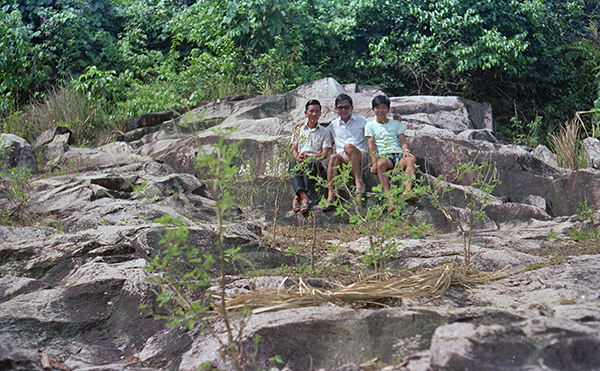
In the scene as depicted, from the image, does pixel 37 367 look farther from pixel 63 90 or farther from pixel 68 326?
pixel 63 90

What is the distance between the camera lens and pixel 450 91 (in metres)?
10.6

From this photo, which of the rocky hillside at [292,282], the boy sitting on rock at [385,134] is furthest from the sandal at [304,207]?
the boy sitting on rock at [385,134]

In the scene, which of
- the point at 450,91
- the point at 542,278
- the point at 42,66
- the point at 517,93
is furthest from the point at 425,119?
the point at 42,66

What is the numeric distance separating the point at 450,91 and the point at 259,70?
405cm

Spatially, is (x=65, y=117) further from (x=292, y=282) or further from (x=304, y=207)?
(x=292, y=282)

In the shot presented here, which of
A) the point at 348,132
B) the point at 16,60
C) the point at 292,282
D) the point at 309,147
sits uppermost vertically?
the point at 16,60

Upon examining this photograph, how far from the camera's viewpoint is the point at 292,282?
2770 millimetres

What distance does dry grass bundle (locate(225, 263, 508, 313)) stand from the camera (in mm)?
2354

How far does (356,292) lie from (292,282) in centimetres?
45

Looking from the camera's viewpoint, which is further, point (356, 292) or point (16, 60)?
point (16, 60)

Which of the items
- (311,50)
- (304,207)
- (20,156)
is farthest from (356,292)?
(311,50)

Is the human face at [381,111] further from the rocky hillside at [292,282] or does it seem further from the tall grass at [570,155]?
the tall grass at [570,155]

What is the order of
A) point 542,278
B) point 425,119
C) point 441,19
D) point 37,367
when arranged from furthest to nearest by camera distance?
1. point 441,19
2. point 425,119
3. point 542,278
4. point 37,367

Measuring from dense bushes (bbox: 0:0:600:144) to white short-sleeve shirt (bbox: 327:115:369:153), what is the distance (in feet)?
10.3
